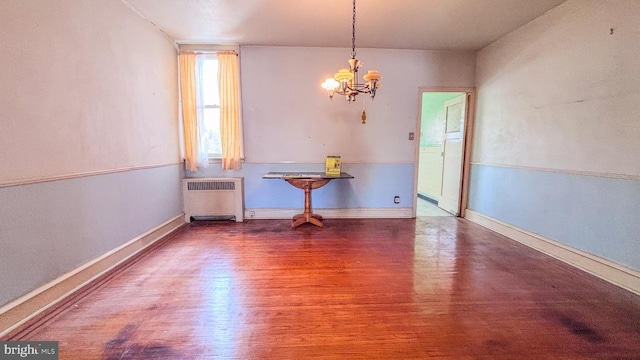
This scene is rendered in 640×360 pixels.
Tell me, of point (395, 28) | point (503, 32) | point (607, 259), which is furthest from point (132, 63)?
point (607, 259)

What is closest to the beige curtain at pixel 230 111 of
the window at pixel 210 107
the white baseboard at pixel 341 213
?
the window at pixel 210 107

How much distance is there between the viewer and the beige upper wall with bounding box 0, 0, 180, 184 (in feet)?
5.39

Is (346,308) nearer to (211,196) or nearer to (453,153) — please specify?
(211,196)

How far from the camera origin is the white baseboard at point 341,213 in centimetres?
419

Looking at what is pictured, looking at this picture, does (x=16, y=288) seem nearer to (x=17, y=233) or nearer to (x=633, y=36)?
(x=17, y=233)

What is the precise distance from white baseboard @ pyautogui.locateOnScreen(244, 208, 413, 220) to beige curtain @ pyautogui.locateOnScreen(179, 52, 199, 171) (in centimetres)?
116

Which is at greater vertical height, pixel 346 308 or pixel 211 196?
pixel 211 196

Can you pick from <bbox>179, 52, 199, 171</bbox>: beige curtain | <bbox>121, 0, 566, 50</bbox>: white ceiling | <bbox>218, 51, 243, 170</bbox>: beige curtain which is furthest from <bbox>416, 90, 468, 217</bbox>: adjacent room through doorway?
<bbox>179, 52, 199, 171</bbox>: beige curtain

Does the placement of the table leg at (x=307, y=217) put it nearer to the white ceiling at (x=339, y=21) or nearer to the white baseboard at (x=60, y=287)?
the white baseboard at (x=60, y=287)

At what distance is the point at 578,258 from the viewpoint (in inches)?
100.0

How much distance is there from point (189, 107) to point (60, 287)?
2670 mm

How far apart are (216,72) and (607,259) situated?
493cm

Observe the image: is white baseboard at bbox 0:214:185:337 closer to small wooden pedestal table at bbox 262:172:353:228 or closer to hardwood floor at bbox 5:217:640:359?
hardwood floor at bbox 5:217:640:359

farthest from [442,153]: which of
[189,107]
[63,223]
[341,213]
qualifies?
[63,223]
